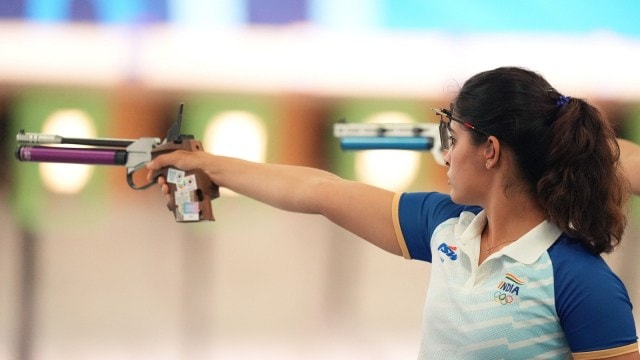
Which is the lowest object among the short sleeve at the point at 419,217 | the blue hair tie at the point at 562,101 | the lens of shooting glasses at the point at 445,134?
the short sleeve at the point at 419,217

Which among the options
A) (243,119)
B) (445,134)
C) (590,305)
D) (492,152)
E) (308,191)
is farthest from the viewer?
(243,119)

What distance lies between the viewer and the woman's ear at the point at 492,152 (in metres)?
1.50

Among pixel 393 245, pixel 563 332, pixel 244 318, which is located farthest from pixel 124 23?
pixel 563 332

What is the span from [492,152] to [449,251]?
0.21 m

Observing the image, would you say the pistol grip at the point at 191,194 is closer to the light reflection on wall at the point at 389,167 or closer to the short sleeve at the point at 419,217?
the short sleeve at the point at 419,217

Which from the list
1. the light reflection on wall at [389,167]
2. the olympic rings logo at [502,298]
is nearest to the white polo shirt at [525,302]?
the olympic rings logo at [502,298]

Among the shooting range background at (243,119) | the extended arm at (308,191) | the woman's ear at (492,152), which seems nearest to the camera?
the woman's ear at (492,152)

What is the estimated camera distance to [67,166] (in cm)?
316

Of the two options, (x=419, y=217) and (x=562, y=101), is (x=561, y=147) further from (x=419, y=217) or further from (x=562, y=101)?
(x=419, y=217)

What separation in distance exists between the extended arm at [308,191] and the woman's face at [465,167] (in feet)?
0.73

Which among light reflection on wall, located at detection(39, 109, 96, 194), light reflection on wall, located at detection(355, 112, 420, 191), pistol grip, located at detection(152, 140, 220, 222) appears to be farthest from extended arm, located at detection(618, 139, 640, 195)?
light reflection on wall, located at detection(39, 109, 96, 194)

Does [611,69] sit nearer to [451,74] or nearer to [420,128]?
[451,74]

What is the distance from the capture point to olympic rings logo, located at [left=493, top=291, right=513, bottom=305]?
57.2 inches

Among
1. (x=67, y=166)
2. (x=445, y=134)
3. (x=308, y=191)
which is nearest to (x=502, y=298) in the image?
(x=445, y=134)
